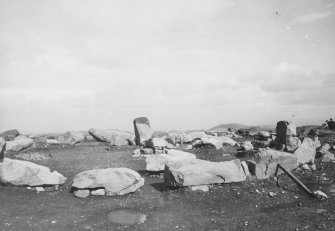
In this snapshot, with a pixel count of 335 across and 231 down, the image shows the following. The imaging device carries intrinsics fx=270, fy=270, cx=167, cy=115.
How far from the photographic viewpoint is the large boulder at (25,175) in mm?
8508

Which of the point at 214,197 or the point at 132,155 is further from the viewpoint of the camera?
the point at 132,155

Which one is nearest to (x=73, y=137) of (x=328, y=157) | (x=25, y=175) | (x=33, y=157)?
(x=33, y=157)

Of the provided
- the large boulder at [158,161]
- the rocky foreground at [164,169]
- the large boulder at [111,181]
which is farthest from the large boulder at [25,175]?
the large boulder at [158,161]

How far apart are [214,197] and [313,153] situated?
19.0 feet

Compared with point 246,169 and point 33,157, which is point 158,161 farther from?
point 33,157

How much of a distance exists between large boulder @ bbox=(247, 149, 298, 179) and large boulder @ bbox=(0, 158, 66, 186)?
21.5 feet

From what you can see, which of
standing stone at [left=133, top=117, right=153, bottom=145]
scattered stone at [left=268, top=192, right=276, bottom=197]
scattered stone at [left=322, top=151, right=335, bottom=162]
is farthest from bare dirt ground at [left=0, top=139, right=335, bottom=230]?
standing stone at [left=133, top=117, right=153, bottom=145]

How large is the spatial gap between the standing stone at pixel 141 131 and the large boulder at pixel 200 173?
917cm

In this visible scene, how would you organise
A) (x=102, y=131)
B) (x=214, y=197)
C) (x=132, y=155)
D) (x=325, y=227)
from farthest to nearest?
(x=102, y=131)
(x=132, y=155)
(x=214, y=197)
(x=325, y=227)

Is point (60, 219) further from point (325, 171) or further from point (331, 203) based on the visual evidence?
point (325, 171)

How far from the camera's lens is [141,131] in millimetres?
18141

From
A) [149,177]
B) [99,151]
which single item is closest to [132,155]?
[99,151]

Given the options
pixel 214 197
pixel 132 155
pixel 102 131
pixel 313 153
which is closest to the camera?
pixel 214 197

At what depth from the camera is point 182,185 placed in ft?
26.9
